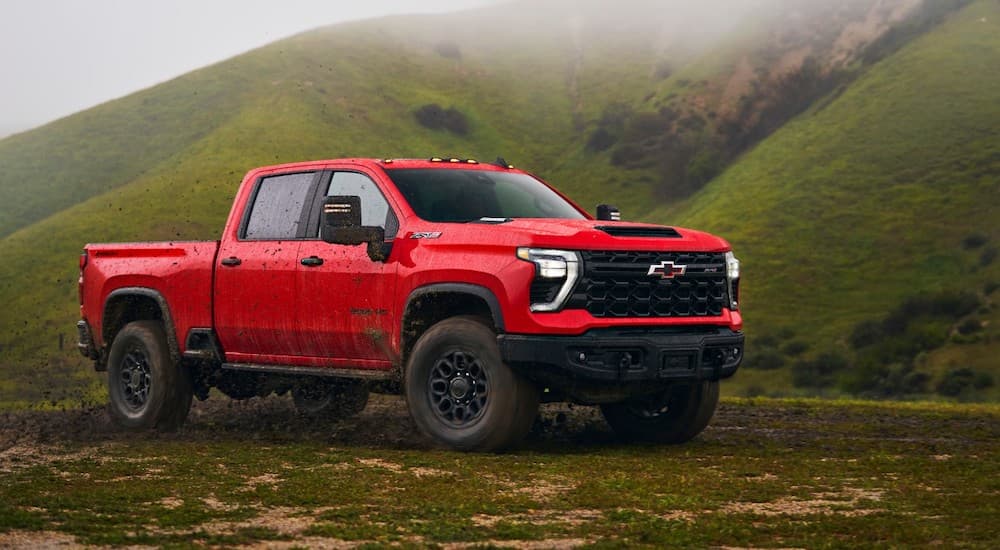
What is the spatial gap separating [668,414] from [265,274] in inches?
134

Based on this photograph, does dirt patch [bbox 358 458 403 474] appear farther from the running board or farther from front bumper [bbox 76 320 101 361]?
front bumper [bbox 76 320 101 361]

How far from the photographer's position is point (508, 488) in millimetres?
7617

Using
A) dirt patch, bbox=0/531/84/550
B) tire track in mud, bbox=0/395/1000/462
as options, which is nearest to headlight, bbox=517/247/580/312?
tire track in mud, bbox=0/395/1000/462

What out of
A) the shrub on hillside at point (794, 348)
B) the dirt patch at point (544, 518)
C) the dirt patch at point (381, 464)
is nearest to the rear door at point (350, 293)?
the dirt patch at point (381, 464)

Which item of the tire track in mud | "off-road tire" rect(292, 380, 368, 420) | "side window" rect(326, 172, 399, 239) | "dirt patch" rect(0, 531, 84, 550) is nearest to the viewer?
"dirt patch" rect(0, 531, 84, 550)

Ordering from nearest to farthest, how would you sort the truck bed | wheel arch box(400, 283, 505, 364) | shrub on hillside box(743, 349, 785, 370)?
wheel arch box(400, 283, 505, 364) < the truck bed < shrub on hillside box(743, 349, 785, 370)

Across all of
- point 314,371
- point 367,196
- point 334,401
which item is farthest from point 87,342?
point 367,196

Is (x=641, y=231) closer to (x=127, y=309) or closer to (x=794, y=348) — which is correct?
(x=127, y=309)

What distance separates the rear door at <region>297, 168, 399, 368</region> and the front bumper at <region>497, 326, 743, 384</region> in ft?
4.02

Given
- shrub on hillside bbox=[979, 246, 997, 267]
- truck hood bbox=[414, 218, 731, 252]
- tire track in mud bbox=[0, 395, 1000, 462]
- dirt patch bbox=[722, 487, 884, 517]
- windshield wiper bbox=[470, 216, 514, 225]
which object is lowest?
tire track in mud bbox=[0, 395, 1000, 462]

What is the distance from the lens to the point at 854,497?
7.39 meters

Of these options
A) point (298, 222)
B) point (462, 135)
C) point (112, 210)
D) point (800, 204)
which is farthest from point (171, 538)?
point (462, 135)

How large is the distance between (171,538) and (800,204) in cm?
7191

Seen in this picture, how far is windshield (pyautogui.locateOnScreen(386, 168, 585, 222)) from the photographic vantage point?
9930 mm
